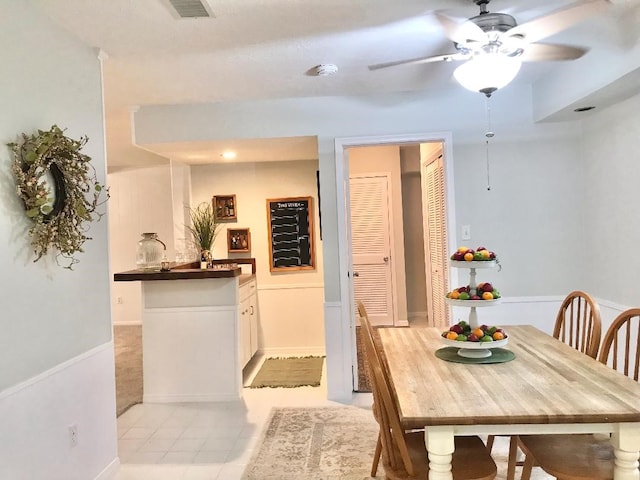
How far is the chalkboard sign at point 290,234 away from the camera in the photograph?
5.29m

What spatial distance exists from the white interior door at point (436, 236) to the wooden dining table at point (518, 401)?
1946mm

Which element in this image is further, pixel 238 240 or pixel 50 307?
pixel 238 240

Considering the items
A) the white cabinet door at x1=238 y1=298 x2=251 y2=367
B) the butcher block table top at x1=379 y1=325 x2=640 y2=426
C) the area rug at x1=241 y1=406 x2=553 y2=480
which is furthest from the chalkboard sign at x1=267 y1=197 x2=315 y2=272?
the butcher block table top at x1=379 y1=325 x2=640 y2=426

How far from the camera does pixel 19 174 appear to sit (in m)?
1.98

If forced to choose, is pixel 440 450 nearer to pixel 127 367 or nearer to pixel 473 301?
pixel 473 301

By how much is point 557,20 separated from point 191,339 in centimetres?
324

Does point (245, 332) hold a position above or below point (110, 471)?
A: above

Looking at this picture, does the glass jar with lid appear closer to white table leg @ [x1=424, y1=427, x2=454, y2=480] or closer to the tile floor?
the tile floor

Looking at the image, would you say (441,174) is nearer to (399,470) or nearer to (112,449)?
(399,470)

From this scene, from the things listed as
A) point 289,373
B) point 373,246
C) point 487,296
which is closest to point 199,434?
point 289,373

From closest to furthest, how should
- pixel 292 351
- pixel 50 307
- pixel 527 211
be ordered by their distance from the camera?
pixel 50 307, pixel 527 211, pixel 292 351

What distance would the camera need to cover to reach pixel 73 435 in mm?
2379

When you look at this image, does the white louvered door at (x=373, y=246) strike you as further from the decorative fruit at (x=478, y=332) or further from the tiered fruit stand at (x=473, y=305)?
the decorative fruit at (x=478, y=332)

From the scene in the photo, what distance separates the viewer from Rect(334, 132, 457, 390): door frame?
12.7ft
